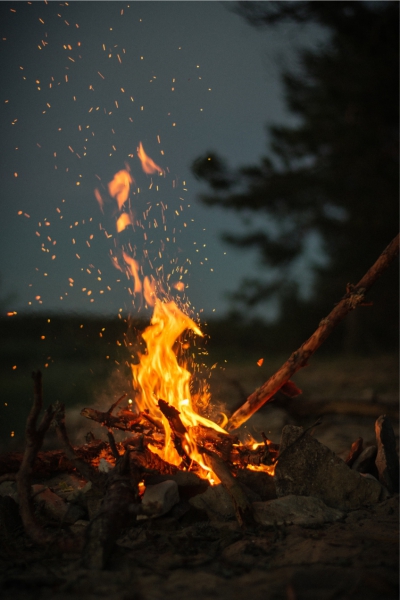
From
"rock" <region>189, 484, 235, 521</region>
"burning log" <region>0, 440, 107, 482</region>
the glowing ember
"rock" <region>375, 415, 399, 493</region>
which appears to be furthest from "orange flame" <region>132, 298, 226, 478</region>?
"rock" <region>375, 415, 399, 493</region>

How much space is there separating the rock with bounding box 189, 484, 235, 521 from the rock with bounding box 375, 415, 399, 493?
110 centimetres

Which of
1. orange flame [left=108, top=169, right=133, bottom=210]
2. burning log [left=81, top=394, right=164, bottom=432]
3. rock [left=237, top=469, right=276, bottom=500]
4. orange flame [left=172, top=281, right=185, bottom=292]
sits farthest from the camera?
orange flame [left=108, top=169, right=133, bottom=210]

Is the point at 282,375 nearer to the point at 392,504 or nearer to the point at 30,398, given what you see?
the point at 392,504

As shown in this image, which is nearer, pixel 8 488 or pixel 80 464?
pixel 80 464

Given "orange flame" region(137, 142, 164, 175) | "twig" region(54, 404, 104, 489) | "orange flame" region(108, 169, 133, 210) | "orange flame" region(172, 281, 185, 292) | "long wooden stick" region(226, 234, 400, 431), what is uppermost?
"orange flame" region(137, 142, 164, 175)

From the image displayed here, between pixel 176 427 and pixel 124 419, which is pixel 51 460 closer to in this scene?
pixel 124 419

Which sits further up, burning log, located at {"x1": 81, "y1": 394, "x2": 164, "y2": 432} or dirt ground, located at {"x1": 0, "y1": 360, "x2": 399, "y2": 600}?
burning log, located at {"x1": 81, "y1": 394, "x2": 164, "y2": 432}

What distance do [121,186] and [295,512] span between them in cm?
297

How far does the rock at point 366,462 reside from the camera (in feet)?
12.4

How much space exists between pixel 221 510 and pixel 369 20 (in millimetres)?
9644

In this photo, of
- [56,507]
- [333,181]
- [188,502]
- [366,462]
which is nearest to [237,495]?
[188,502]

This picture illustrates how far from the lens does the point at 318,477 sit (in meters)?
3.47

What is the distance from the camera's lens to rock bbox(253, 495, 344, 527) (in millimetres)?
3045

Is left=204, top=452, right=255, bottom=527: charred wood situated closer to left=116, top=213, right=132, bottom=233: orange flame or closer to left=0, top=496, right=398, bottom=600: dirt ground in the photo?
left=0, top=496, right=398, bottom=600: dirt ground
